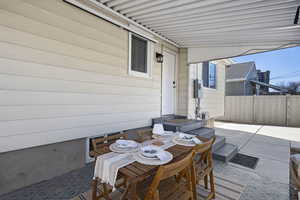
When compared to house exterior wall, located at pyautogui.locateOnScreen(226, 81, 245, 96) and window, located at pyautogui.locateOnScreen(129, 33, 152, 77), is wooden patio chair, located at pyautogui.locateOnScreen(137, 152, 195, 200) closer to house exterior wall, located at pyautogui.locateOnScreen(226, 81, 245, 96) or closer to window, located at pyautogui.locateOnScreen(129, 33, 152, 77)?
window, located at pyautogui.locateOnScreen(129, 33, 152, 77)

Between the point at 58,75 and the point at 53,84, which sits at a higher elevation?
the point at 58,75

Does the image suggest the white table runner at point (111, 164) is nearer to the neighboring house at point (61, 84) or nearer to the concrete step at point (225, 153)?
the neighboring house at point (61, 84)

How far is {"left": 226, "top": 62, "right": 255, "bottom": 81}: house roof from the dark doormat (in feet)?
34.7

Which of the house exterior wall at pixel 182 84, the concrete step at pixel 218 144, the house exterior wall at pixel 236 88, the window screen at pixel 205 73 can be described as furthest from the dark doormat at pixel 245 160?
the house exterior wall at pixel 236 88

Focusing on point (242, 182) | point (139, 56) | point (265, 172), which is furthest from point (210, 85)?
point (242, 182)

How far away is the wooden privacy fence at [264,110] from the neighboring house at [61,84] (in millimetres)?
7818

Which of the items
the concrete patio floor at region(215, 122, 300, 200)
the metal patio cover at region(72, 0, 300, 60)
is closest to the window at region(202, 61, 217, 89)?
the metal patio cover at region(72, 0, 300, 60)

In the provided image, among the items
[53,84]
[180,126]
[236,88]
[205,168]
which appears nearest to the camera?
[205,168]

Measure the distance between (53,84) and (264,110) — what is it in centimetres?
1059

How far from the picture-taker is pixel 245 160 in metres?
3.46

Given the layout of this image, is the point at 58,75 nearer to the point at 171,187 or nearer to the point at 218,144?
the point at 171,187

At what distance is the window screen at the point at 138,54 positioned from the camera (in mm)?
3771

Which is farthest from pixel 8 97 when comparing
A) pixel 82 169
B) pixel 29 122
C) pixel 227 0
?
pixel 227 0

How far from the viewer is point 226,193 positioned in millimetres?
2232
